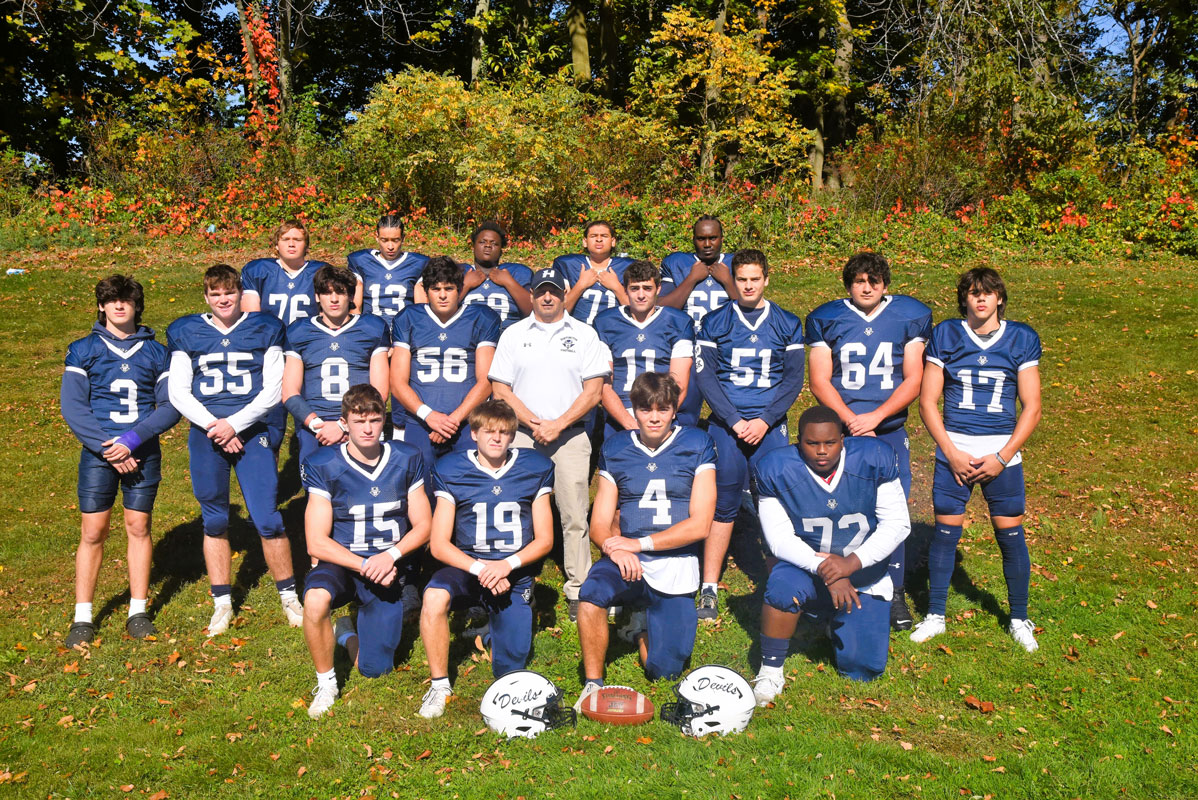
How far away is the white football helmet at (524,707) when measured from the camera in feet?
15.6

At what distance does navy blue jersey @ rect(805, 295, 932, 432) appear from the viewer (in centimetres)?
596

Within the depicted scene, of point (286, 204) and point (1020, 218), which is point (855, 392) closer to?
point (1020, 218)

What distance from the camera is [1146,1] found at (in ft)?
75.4

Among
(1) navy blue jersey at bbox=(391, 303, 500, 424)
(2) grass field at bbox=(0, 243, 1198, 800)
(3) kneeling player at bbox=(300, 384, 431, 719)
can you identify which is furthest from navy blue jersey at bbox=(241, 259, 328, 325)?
(3) kneeling player at bbox=(300, 384, 431, 719)

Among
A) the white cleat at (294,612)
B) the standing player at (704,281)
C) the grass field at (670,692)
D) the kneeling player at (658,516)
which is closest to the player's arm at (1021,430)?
the grass field at (670,692)

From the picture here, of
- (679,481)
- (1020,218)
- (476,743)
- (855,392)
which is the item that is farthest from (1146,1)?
(476,743)

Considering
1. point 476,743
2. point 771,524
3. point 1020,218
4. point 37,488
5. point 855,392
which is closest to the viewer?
point 476,743

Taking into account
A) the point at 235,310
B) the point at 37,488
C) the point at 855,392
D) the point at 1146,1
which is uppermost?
the point at 1146,1

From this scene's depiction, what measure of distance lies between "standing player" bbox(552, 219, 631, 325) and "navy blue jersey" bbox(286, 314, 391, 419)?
5.87 feet

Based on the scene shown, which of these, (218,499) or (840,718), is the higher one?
(218,499)

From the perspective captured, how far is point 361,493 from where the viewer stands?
530 centimetres

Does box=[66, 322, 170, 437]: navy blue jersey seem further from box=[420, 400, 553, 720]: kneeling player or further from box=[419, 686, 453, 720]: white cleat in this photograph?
box=[419, 686, 453, 720]: white cleat

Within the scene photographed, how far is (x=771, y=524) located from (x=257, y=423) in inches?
135

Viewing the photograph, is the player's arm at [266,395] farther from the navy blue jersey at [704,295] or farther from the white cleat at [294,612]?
the navy blue jersey at [704,295]
